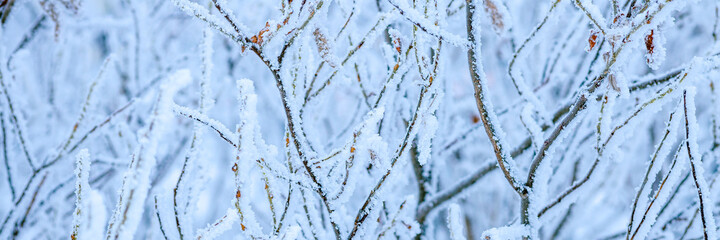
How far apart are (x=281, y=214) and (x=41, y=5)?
43.2 inches

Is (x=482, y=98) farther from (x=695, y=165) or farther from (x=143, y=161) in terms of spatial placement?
(x=143, y=161)

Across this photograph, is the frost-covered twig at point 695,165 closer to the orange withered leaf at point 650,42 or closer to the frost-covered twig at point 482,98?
the orange withered leaf at point 650,42

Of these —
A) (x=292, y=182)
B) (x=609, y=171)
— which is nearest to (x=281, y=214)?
(x=292, y=182)

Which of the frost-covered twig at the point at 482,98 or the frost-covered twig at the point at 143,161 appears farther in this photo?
the frost-covered twig at the point at 482,98

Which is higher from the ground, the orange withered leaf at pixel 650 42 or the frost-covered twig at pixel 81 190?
the orange withered leaf at pixel 650 42

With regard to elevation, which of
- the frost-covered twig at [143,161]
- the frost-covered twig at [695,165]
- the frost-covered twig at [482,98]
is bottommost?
the frost-covered twig at [143,161]

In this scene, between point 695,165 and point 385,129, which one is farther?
point 385,129

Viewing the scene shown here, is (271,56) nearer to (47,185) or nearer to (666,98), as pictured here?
(666,98)

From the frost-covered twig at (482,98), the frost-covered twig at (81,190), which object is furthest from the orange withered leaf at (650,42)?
the frost-covered twig at (81,190)

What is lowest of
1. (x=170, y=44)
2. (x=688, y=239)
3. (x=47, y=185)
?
(x=688, y=239)

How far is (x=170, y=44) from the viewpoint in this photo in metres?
2.75

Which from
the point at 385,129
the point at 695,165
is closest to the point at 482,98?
the point at 385,129

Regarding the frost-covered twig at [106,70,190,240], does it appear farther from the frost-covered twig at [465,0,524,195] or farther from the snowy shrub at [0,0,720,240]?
the frost-covered twig at [465,0,524,195]

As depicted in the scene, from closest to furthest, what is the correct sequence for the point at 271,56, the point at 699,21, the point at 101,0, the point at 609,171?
the point at 271,56, the point at 609,171, the point at 699,21, the point at 101,0
